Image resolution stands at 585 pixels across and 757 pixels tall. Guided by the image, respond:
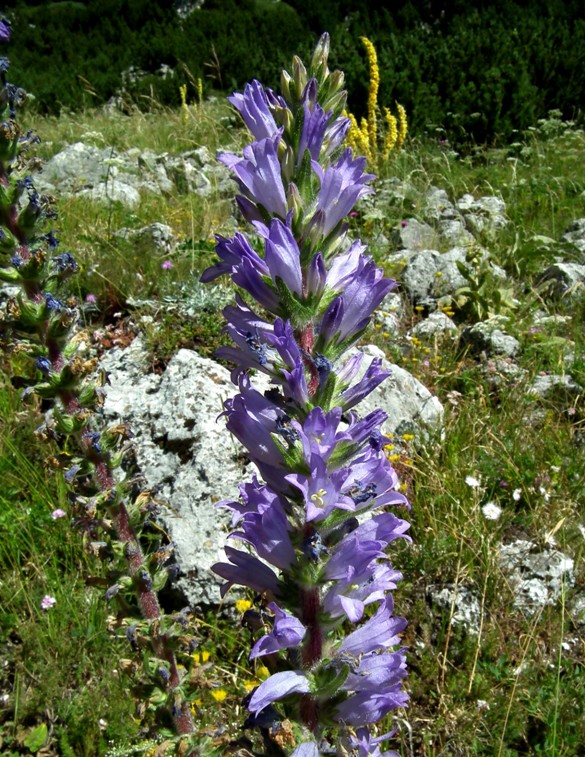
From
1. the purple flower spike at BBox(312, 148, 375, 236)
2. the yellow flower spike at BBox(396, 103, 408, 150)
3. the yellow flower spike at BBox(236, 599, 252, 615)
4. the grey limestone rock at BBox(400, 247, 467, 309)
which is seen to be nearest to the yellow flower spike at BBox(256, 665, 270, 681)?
the yellow flower spike at BBox(236, 599, 252, 615)

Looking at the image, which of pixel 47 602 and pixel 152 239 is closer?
pixel 47 602

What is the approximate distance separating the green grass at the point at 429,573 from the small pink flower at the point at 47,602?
0.04 meters

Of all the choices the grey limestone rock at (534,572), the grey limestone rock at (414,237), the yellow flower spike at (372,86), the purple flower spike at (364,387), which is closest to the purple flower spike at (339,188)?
the purple flower spike at (364,387)

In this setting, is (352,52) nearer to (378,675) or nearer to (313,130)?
(313,130)

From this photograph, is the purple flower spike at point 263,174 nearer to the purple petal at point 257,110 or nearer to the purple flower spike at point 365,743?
the purple petal at point 257,110

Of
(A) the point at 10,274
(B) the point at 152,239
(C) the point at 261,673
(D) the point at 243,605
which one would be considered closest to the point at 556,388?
(D) the point at 243,605

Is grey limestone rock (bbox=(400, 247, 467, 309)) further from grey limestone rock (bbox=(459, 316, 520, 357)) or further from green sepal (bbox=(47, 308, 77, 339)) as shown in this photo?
green sepal (bbox=(47, 308, 77, 339))

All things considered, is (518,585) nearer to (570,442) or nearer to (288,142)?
(570,442)

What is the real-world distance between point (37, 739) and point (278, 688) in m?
1.81

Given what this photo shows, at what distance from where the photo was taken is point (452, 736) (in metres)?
2.54

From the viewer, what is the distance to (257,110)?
4.85 ft

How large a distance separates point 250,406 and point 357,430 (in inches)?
9.4

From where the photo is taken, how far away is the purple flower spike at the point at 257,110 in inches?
58.1

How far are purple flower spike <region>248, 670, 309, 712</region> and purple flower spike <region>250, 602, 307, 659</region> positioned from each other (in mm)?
55
